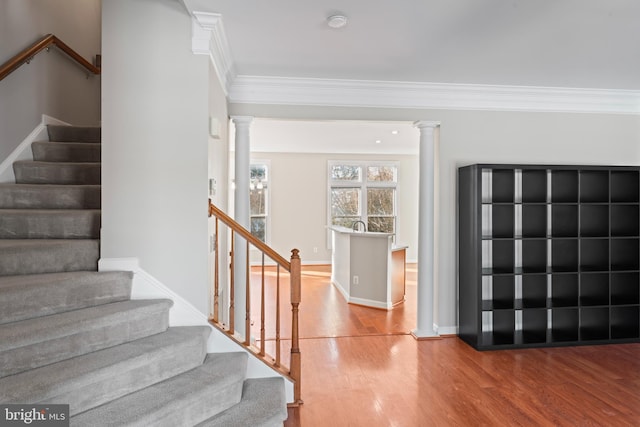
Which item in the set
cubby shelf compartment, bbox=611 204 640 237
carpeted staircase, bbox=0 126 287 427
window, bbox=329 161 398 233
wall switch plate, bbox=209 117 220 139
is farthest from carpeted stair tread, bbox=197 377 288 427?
window, bbox=329 161 398 233

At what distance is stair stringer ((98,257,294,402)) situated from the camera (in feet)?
8.04

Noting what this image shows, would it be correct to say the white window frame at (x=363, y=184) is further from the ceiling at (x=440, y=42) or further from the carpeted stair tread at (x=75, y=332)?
the carpeted stair tread at (x=75, y=332)

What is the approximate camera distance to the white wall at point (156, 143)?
2.44m

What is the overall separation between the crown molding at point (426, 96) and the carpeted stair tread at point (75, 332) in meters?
2.30

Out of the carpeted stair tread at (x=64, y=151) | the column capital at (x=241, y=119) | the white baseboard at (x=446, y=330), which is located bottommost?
the white baseboard at (x=446, y=330)

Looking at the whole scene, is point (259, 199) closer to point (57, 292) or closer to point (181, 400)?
point (57, 292)

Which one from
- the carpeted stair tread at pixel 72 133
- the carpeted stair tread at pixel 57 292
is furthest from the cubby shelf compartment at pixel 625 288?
the carpeted stair tread at pixel 72 133

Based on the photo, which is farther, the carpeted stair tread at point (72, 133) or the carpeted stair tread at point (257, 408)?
the carpeted stair tread at point (72, 133)

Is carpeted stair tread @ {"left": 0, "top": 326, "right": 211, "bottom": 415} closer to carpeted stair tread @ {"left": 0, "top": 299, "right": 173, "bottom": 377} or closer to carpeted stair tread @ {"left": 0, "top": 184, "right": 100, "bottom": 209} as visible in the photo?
carpeted stair tread @ {"left": 0, "top": 299, "right": 173, "bottom": 377}

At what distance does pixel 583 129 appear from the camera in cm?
420

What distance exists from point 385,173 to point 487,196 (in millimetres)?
5268

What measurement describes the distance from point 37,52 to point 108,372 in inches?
Result: 116

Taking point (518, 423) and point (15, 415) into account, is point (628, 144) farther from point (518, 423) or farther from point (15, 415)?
point (15, 415)

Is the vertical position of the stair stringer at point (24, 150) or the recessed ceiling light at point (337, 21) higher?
the recessed ceiling light at point (337, 21)
